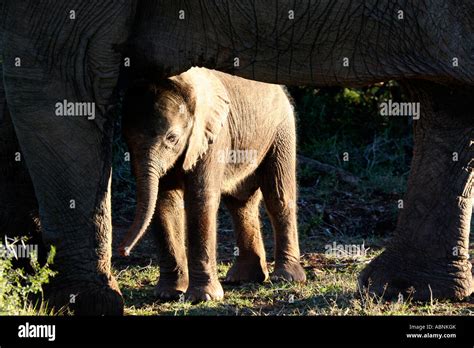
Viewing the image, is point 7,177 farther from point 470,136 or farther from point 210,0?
point 470,136

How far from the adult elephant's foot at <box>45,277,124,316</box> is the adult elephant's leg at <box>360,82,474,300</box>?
1.34 meters

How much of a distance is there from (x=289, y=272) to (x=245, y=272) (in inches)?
10.3

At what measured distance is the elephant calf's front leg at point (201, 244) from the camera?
6.76 metres

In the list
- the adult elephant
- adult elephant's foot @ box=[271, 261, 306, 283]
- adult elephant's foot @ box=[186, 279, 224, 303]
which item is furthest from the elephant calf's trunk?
adult elephant's foot @ box=[271, 261, 306, 283]

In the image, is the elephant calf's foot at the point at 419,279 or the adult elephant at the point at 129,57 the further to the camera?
the elephant calf's foot at the point at 419,279

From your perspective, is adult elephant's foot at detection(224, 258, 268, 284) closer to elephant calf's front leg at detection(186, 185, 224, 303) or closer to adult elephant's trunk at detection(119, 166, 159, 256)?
elephant calf's front leg at detection(186, 185, 224, 303)

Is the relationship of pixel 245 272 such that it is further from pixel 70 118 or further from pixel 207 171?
pixel 70 118

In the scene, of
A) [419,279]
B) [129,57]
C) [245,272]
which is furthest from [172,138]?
[419,279]

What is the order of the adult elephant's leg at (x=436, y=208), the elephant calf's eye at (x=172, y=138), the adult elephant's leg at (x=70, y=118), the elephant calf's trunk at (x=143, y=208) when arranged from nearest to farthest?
the adult elephant's leg at (x=70, y=118) < the elephant calf's trunk at (x=143, y=208) < the adult elephant's leg at (x=436, y=208) < the elephant calf's eye at (x=172, y=138)

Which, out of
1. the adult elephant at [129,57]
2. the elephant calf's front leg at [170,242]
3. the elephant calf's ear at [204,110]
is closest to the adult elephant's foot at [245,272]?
the elephant calf's front leg at [170,242]

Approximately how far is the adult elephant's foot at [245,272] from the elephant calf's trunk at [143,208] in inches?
48.5

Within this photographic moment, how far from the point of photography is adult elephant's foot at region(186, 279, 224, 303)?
6695 mm

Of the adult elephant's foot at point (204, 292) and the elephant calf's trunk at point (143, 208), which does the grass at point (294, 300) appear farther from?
the elephant calf's trunk at point (143, 208)
